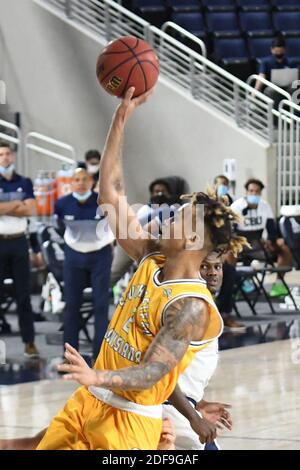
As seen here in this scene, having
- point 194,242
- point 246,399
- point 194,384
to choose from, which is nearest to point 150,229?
point 194,384

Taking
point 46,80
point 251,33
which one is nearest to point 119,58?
point 46,80

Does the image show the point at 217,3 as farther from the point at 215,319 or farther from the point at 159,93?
the point at 215,319

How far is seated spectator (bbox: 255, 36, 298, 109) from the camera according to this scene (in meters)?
16.6

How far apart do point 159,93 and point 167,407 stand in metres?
11.8

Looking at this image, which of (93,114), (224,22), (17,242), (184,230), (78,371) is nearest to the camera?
(78,371)

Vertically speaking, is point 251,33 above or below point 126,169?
above

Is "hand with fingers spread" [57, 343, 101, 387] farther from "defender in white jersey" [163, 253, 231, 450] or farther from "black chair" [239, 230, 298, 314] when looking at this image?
"black chair" [239, 230, 298, 314]

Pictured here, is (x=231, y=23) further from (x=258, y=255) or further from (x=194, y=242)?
(x=194, y=242)

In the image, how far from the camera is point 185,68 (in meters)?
17.5

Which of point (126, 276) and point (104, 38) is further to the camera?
point (104, 38)

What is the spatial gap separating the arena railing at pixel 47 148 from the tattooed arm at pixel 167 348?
11253mm

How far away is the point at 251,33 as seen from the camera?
58.9ft

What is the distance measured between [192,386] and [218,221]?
0.93m

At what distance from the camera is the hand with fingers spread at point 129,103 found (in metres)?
4.14
